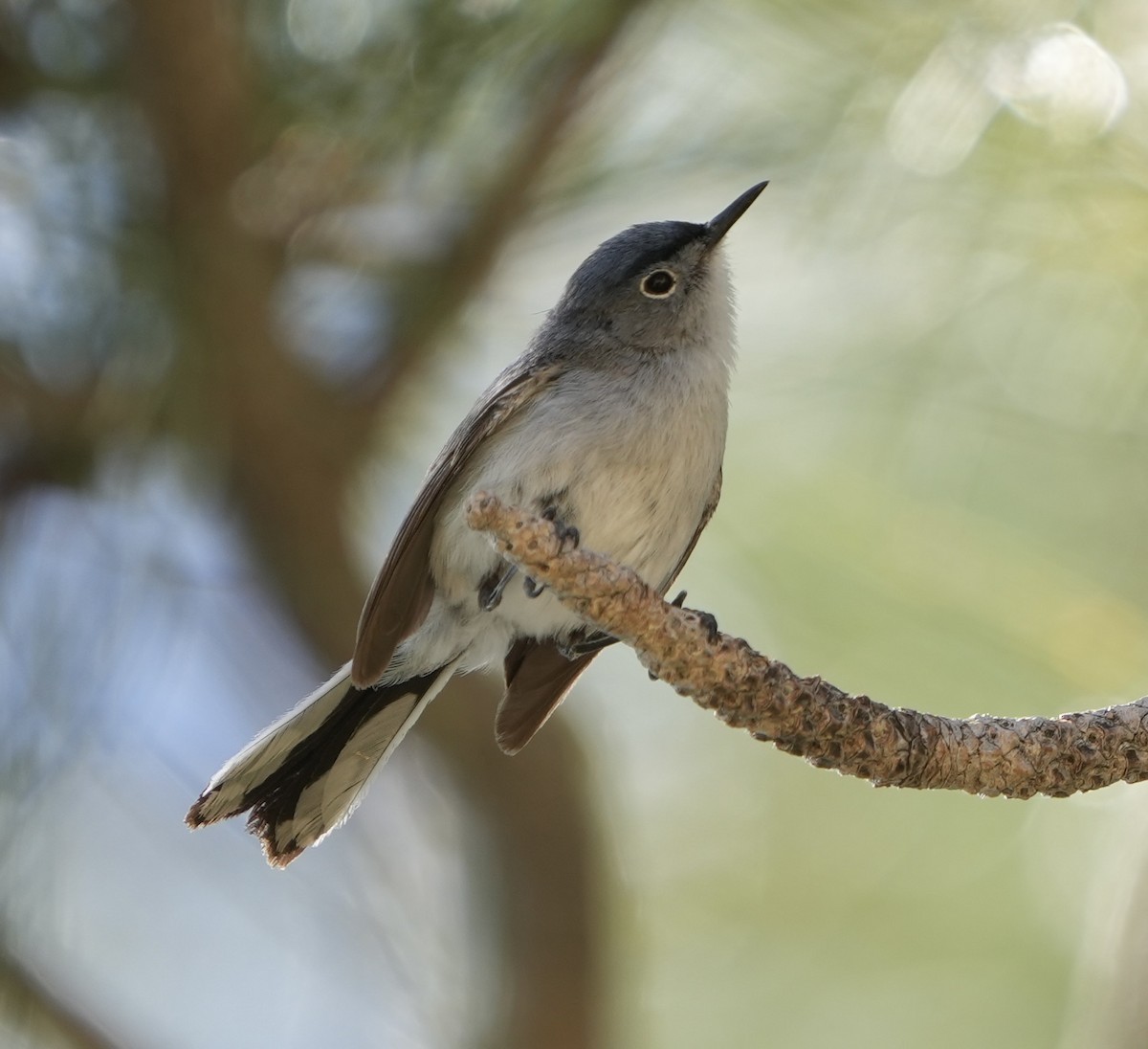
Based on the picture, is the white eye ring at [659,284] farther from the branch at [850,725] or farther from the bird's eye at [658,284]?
the branch at [850,725]

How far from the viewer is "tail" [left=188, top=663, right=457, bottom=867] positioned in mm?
2197

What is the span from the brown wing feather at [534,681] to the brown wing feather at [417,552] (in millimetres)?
208

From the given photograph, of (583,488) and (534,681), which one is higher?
(583,488)

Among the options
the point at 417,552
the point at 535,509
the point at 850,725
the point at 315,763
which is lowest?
the point at 315,763

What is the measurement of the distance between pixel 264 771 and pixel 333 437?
1.97 feet

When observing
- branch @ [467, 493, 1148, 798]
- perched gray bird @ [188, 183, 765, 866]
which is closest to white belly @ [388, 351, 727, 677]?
perched gray bird @ [188, 183, 765, 866]

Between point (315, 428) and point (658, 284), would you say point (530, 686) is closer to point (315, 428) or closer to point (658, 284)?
point (315, 428)

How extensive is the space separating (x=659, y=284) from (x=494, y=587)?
27.7 inches

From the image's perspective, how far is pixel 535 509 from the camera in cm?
234

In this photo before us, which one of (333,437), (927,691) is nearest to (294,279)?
(333,437)

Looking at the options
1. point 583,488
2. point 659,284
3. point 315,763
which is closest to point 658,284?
Answer: point 659,284

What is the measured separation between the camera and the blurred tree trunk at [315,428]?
208 centimetres

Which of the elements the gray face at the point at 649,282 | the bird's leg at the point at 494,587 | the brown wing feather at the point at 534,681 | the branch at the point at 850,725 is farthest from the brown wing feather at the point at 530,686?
the branch at the point at 850,725

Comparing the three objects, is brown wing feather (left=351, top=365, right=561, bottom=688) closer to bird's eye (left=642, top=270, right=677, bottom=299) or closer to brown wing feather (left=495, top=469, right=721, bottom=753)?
brown wing feather (left=495, top=469, right=721, bottom=753)
